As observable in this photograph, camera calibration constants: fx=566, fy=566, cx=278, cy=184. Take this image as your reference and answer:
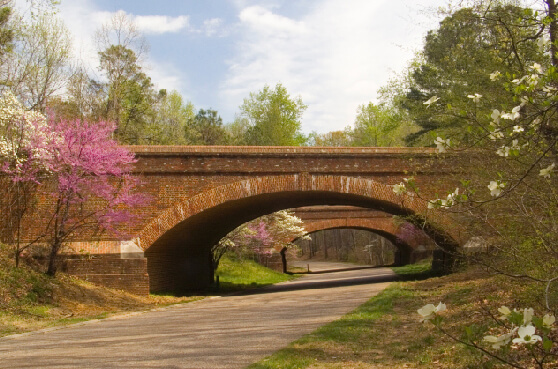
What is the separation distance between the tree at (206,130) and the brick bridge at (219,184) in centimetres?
2574

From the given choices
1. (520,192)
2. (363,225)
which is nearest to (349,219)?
(363,225)

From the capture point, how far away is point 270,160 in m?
16.3

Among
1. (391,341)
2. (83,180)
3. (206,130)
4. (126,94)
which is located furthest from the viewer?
(206,130)

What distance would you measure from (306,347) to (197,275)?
1507 centimetres

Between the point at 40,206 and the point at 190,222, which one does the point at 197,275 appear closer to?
the point at 190,222

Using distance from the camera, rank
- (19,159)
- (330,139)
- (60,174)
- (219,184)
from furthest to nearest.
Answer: (330,139) → (219,184) → (19,159) → (60,174)

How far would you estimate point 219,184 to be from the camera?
1595 centimetres

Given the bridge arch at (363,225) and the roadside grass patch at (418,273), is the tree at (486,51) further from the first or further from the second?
the bridge arch at (363,225)

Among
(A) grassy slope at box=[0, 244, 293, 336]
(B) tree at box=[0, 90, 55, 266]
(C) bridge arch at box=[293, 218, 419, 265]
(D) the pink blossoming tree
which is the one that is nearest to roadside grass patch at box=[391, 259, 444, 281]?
(C) bridge arch at box=[293, 218, 419, 265]

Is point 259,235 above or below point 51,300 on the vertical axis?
above

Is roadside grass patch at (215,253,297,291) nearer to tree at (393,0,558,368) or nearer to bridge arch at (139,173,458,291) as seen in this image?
bridge arch at (139,173,458,291)

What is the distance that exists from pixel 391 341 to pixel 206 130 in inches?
1494

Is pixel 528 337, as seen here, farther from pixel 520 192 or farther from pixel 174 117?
pixel 174 117

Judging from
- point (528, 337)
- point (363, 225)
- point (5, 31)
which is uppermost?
point (5, 31)
